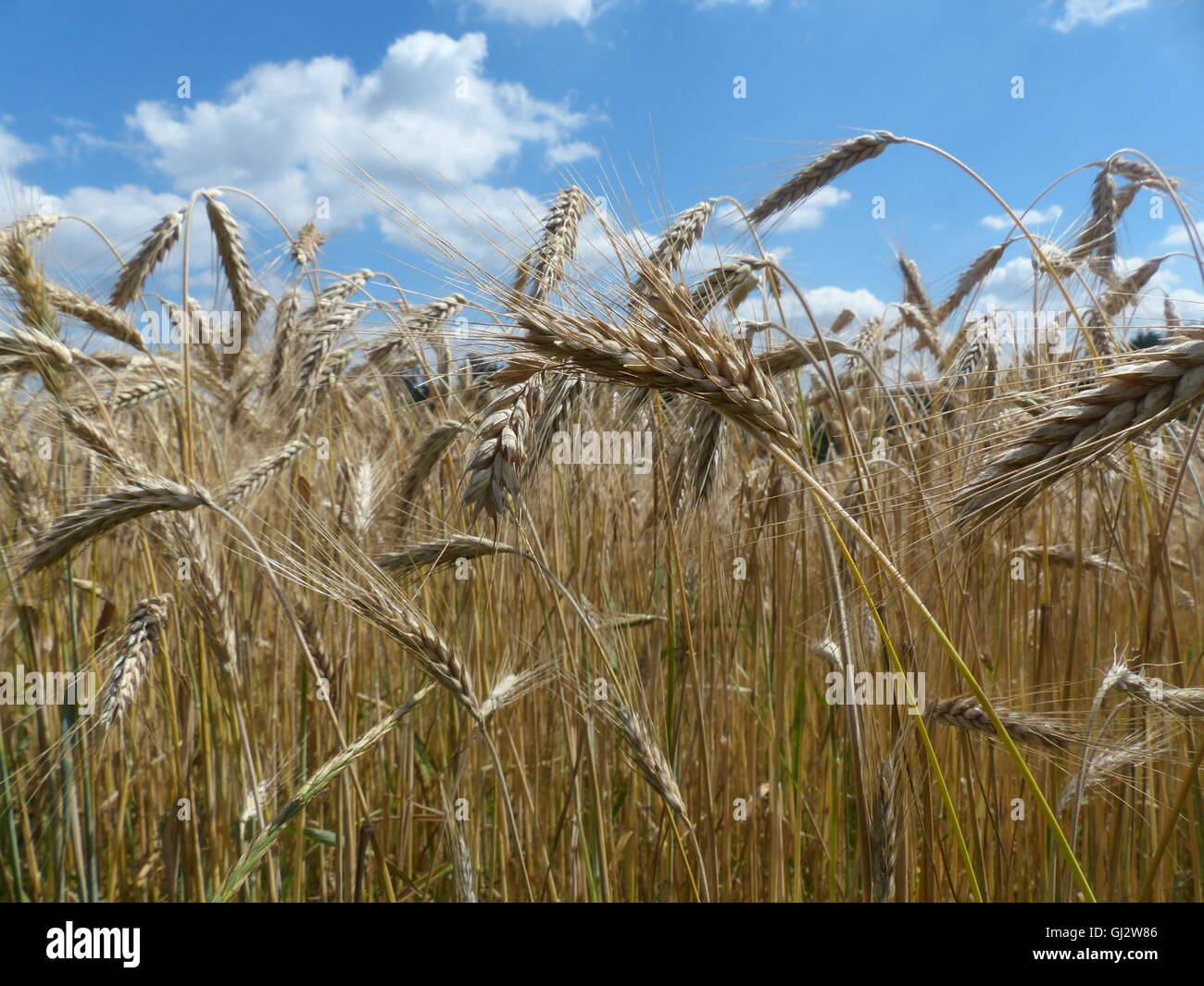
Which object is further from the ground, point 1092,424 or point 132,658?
point 1092,424

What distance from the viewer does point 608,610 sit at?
199 centimetres

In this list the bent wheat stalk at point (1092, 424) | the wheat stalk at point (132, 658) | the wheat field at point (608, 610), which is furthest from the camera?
the wheat stalk at point (132, 658)

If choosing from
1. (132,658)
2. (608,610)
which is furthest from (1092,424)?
(132,658)

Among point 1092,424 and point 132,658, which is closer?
point 1092,424

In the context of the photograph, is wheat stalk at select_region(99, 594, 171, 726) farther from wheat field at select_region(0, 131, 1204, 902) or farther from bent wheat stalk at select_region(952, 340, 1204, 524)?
bent wheat stalk at select_region(952, 340, 1204, 524)

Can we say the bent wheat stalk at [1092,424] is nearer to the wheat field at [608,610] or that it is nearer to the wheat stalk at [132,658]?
the wheat field at [608,610]

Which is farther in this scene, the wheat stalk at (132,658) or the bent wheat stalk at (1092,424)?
the wheat stalk at (132,658)

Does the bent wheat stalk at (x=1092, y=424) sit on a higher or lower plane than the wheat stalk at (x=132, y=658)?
higher

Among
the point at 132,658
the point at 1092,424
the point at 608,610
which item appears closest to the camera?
the point at 1092,424

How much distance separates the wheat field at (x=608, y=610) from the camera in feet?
3.99

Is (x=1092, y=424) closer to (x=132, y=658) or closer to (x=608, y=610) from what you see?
(x=608, y=610)

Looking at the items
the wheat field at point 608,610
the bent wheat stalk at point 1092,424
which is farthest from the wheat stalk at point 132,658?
the bent wheat stalk at point 1092,424

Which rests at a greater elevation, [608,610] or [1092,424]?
[1092,424]

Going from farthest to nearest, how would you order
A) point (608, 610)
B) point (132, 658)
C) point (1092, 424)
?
point (608, 610)
point (132, 658)
point (1092, 424)
